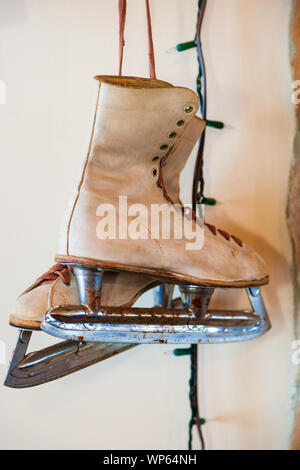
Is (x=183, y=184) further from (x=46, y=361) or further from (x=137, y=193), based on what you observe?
(x=46, y=361)

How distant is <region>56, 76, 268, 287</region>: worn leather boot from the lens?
52 centimetres

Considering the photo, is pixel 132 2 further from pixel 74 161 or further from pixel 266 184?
pixel 266 184

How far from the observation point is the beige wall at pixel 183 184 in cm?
75

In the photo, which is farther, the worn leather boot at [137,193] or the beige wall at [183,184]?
the beige wall at [183,184]

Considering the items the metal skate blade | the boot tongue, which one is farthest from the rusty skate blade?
the boot tongue

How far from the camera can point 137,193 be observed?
56 cm

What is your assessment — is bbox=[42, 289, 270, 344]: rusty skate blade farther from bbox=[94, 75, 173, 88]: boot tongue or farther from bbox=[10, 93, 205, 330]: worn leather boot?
bbox=[94, 75, 173, 88]: boot tongue

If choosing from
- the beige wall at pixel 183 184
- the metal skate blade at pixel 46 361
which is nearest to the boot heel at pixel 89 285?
the metal skate blade at pixel 46 361

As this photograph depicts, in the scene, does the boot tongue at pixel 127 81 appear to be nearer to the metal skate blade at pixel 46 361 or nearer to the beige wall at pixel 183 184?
the beige wall at pixel 183 184

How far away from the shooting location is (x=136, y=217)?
549 mm

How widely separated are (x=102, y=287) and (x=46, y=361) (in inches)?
5.6

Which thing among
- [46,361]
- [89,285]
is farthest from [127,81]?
[46,361]

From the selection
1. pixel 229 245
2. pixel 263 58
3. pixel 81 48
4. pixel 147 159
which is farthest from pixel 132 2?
pixel 229 245
